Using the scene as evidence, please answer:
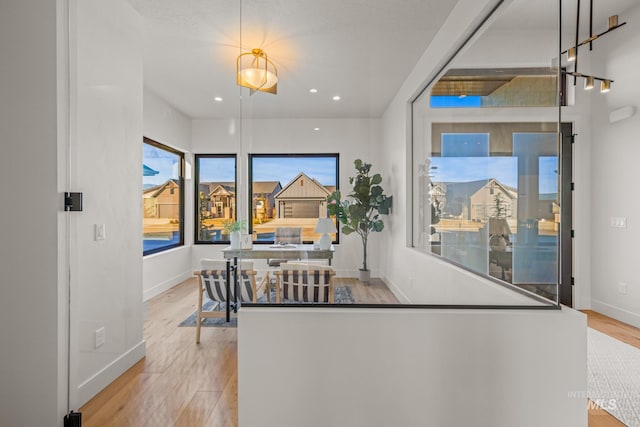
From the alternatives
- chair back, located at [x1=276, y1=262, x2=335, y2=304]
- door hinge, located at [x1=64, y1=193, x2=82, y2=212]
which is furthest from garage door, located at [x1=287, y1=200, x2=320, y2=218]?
door hinge, located at [x1=64, y1=193, x2=82, y2=212]

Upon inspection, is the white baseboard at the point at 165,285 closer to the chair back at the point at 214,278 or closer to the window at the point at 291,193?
the chair back at the point at 214,278

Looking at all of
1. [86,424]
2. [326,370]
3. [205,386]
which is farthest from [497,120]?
[86,424]

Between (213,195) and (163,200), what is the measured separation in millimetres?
1743

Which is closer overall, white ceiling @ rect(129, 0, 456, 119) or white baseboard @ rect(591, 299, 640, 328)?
white ceiling @ rect(129, 0, 456, 119)

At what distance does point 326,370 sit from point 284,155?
114 centimetres

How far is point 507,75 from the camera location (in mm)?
1914

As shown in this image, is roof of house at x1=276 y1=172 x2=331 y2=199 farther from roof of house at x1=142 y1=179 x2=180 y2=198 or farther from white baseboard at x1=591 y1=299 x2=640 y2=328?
white baseboard at x1=591 y1=299 x2=640 y2=328

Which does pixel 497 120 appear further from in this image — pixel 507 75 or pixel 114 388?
pixel 114 388

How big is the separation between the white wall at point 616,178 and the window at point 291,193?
337 centimetres

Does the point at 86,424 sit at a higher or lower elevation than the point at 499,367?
lower

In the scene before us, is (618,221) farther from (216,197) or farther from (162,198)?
(162,198)

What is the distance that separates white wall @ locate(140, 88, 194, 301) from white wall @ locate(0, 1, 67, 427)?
158 cm

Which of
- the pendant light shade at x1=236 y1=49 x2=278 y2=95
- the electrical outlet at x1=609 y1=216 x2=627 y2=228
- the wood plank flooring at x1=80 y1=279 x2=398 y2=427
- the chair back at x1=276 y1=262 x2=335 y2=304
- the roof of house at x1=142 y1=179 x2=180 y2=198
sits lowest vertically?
the wood plank flooring at x1=80 y1=279 x2=398 y2=427

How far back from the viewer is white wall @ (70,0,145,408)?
6.75 feet
